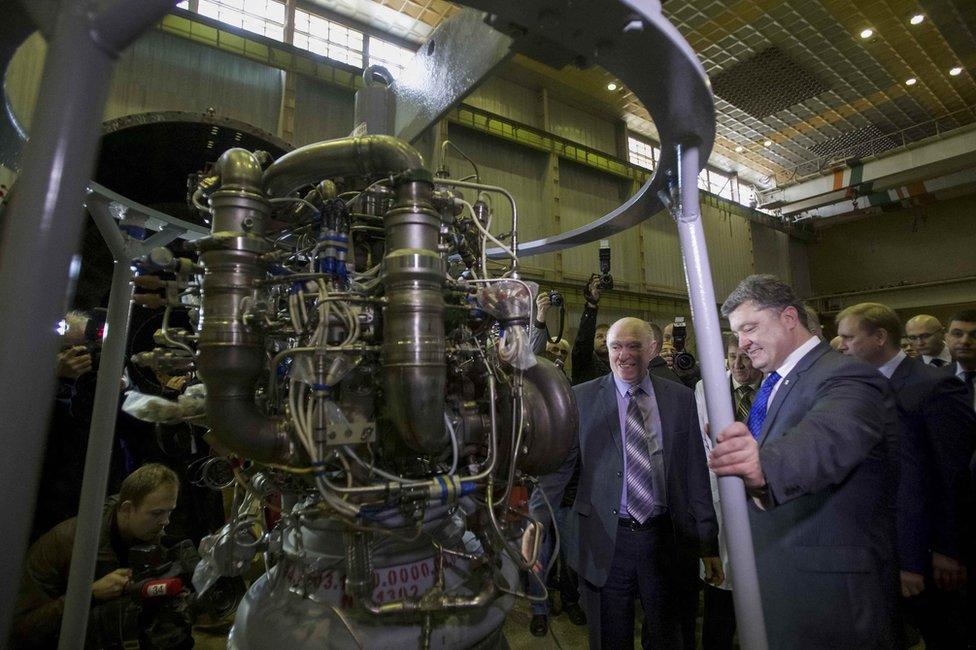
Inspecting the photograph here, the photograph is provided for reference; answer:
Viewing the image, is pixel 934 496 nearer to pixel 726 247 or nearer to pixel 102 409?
pixel 102 409

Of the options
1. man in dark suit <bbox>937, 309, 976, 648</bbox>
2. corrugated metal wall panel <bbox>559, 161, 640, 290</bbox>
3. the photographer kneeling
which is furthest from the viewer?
corrugated metal wall panel <bbox>559, 161, 640, 290</bbox>

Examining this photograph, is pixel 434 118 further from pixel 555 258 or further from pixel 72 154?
pixel 555 258

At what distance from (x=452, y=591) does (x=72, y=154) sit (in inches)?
51.2

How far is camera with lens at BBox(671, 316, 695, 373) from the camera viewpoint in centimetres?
374

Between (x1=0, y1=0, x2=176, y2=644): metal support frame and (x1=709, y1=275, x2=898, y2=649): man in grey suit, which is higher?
(x1=0, y1=0, x2=176, y2=644): metal support frame

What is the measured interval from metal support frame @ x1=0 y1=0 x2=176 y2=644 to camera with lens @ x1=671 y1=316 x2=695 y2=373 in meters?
3.59

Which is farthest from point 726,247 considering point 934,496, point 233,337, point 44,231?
point 44,231

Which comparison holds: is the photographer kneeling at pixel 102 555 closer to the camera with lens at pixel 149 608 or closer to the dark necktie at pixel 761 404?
the camera with lens at pixel 149 608

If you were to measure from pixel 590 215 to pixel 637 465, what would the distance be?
795cm

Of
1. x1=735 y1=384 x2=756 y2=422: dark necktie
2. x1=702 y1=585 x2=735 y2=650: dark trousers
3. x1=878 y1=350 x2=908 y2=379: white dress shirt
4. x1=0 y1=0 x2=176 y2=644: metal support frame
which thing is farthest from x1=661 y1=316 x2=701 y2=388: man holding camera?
x1=0 y1=0 x2=176 y2=644: metal support frame

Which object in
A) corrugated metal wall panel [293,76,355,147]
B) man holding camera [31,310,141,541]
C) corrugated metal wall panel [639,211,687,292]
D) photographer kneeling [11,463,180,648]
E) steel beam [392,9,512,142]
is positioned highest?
corrugated metal wall panel [293,76,355,147]

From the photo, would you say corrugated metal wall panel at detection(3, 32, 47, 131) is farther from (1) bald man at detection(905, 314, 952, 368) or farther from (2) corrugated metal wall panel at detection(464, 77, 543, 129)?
(2) corrugated metal wall panel at detection(464, 77, 543, 129)

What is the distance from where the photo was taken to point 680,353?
3881 mm

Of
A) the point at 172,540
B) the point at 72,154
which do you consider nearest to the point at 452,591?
the point at 72,154
